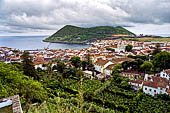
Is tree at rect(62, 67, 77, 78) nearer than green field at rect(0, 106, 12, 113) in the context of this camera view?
No

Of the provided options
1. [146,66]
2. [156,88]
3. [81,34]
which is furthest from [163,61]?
[81,34]

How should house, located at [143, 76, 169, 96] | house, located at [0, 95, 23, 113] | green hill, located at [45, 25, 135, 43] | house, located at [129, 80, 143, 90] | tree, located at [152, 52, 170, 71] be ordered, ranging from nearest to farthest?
house, located at [0, 95, 23, 113], house, located at [143, 76, 169, 96], house, located at [129, 80, 143, 90], tree, located at [152, 52, 170, 71], green hill, located at [45, 25, 135, 43]

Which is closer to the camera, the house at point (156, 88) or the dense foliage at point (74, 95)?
the dense foliage at point (74, 95)

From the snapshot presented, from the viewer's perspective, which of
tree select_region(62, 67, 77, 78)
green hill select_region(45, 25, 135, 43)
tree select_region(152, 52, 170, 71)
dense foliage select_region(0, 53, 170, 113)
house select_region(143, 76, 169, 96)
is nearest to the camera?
dense foliage select_region(0, 53, 170, 113)

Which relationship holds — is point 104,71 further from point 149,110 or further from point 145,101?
point 149,110

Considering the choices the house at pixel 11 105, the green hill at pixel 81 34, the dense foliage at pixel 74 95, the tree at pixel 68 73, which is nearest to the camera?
the house at pixel 11 105

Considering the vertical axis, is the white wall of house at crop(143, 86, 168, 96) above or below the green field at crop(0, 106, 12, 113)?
below

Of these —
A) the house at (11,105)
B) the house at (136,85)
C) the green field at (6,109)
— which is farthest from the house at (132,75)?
the green field at (6,109)

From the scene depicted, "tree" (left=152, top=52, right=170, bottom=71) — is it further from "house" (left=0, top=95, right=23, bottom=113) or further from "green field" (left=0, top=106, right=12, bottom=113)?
"green field" (left=0, top=106, right=12, bottom=113)

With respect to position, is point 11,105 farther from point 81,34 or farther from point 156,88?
point 81,34

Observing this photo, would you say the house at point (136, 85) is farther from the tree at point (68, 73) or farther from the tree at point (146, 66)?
the tree at point (68, 73)

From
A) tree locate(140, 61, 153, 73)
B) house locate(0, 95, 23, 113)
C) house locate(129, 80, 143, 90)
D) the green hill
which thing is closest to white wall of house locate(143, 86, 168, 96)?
house locate(129, 80, 143, 90)

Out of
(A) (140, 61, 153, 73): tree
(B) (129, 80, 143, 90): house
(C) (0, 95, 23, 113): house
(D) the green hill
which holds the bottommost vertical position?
(B) (129, 80, 143, 90): house
